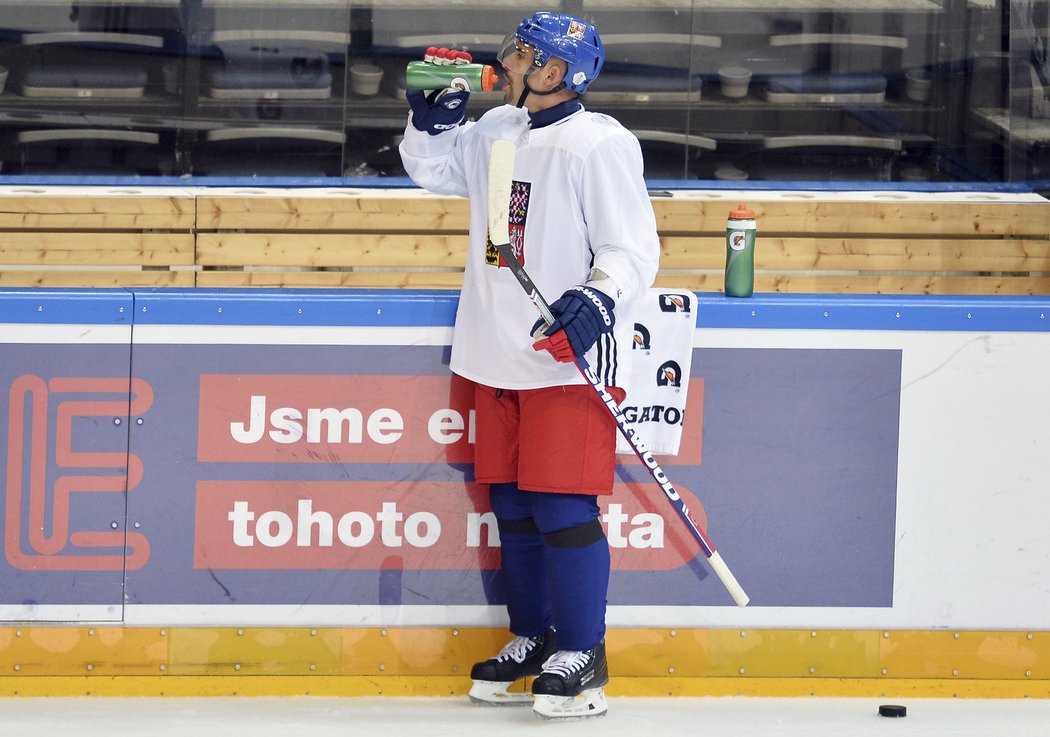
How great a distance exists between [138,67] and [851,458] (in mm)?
5796

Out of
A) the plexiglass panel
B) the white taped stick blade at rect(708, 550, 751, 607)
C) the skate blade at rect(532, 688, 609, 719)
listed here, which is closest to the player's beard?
the white taped stick blade at rect(708, 550, 751, 607)

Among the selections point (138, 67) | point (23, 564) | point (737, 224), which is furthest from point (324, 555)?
point (138, 67)

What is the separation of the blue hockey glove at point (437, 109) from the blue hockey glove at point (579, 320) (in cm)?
55

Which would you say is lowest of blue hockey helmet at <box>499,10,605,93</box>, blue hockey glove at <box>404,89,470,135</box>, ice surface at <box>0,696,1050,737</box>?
ice surface at <box>0,696,1050,737</box>

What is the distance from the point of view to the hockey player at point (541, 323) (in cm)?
311

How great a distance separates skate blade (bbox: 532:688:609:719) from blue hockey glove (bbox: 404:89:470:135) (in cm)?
125

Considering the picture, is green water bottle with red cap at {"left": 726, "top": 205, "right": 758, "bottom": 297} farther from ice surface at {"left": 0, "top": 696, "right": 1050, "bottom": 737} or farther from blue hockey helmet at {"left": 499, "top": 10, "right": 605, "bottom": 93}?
ice surface at {"left": 0, "top": 696, "right": 1050, "bottom": 737}

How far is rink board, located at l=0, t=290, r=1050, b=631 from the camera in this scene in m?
3.30

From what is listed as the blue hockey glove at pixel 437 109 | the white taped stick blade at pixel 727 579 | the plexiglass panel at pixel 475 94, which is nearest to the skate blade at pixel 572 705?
the white taped stick blade at pixel 727 579

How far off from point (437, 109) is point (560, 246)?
1.40 ft

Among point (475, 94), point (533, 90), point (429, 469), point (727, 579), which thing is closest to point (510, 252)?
point (533, 90)

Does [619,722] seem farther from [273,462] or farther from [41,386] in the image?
[41,386]

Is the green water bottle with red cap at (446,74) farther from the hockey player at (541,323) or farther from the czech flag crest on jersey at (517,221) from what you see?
the czech flag crest on jersey at (517,221)

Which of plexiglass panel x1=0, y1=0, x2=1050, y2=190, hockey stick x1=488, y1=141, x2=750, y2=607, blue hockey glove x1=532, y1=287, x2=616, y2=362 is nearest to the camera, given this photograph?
blue hockey glove x1=532, y1=287, x2=616, y2=362
